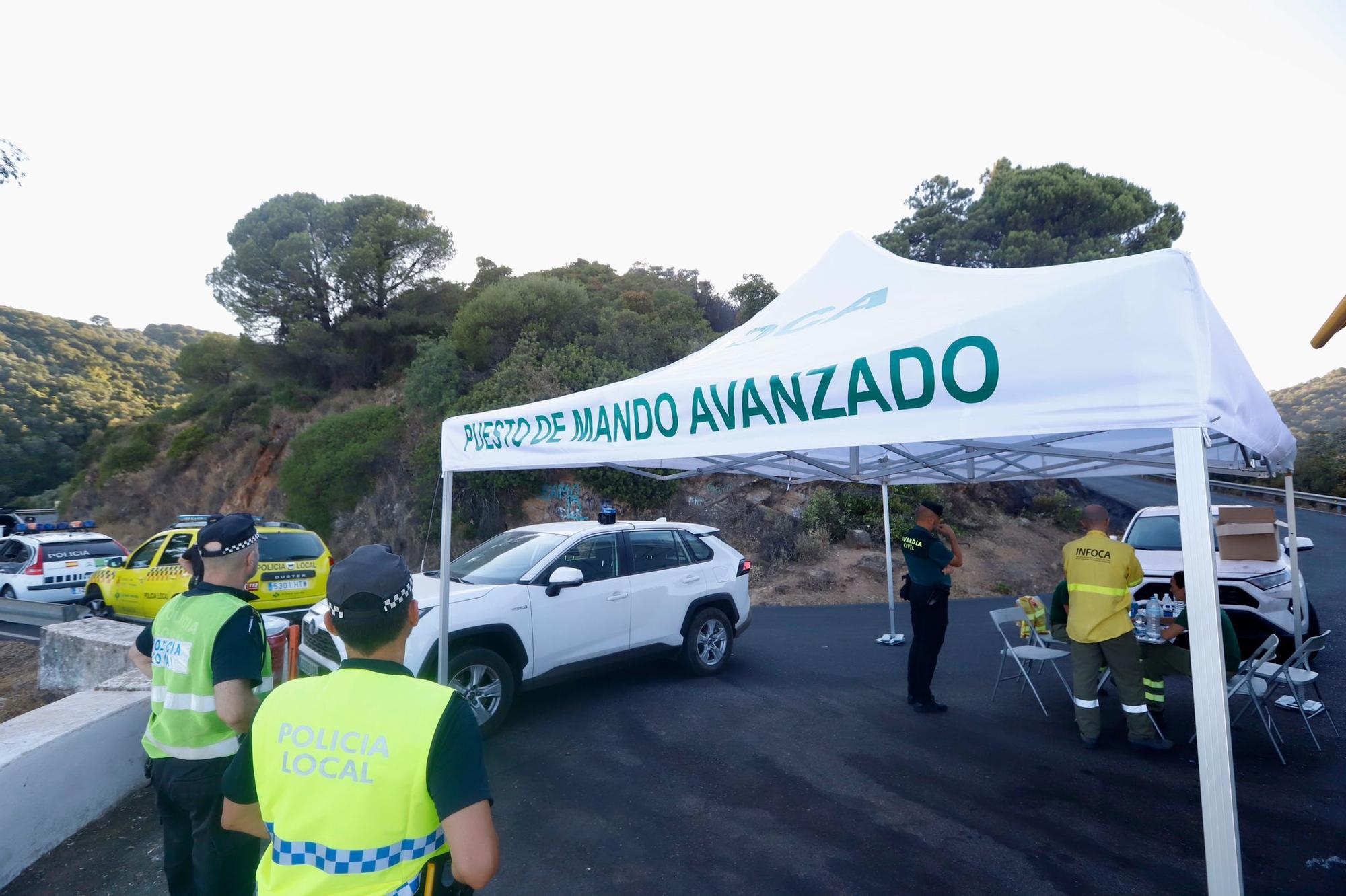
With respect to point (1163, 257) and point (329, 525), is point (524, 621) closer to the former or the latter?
point (1163, 257)

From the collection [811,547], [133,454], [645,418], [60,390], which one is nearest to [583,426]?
[645,418]

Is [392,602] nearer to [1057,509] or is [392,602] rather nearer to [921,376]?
[921,376]

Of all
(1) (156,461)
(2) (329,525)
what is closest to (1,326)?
(1) (156,461)

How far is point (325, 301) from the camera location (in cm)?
2694

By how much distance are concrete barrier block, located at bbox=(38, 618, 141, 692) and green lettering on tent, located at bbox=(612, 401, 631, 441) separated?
420 centimetres

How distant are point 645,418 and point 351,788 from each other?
9.26 feet

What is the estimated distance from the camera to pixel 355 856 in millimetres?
1469

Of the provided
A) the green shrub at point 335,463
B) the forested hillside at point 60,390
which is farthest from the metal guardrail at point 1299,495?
the forested hillside at point 60,390

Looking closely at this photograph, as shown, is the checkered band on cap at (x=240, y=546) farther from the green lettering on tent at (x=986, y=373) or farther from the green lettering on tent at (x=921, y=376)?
the green lettering on tent at (x=986, y=373)

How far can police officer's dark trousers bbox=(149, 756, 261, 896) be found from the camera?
2520 millimetres

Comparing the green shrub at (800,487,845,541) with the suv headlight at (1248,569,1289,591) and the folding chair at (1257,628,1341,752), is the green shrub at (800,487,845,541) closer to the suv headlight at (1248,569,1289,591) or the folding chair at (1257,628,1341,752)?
the suv headlight at (1248,569,1289,591)

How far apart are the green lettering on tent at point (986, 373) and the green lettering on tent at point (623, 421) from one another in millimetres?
1920

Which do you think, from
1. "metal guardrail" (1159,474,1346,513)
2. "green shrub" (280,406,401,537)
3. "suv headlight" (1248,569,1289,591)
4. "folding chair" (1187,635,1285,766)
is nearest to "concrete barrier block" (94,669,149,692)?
"folding chair" (1187,635,1285,766)

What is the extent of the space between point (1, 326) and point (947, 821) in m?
60.4
